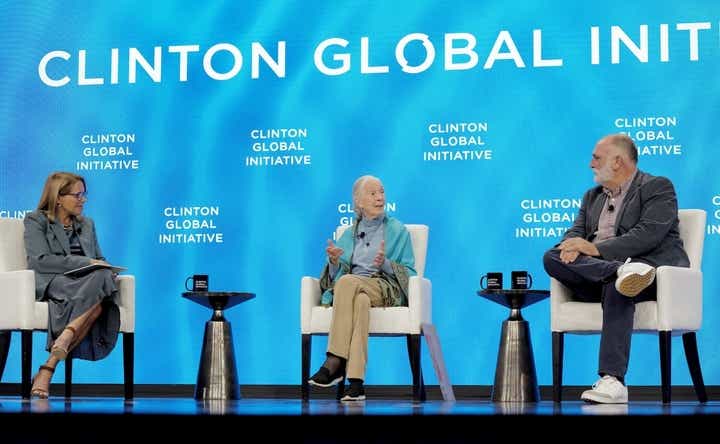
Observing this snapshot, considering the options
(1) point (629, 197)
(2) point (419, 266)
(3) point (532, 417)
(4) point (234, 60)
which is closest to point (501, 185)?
(2) point (419, 266)

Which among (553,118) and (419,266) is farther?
(553,118)

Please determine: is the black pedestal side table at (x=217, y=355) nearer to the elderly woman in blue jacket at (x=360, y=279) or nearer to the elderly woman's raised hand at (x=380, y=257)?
the elderly woman in blue jacket at (x=360, y=279)

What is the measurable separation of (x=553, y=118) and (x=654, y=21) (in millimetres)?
743

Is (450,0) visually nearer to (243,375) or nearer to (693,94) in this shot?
(693,94)

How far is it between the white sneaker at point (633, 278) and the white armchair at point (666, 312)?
22 cm

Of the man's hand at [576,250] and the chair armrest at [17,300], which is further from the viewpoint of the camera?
the chair armrest at [17,300]

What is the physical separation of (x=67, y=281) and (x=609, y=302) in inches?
99.8

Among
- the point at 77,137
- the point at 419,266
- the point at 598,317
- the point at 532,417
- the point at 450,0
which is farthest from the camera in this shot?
the point at 77,137

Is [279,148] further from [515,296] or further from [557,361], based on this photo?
[557,361]

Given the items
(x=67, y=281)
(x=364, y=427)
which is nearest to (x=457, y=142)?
(x=67, y=281)

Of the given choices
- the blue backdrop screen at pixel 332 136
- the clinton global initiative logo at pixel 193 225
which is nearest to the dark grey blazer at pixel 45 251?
the clinton global initiative logo at pixel 193 225

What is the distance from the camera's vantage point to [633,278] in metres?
4.21

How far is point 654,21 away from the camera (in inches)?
227

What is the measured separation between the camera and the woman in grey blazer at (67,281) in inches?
197
